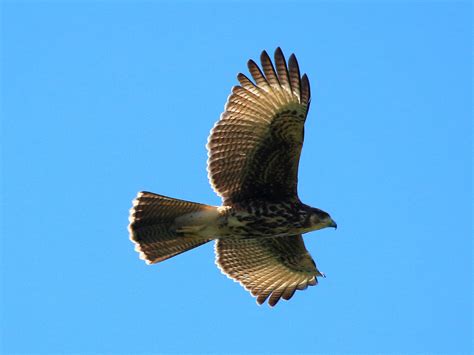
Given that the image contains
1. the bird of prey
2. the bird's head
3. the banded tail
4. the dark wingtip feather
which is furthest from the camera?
the bird's head

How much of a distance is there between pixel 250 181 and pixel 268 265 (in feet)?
5.65

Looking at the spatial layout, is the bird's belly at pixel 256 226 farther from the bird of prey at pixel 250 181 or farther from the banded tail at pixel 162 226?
the banded tail at pixel 162 226

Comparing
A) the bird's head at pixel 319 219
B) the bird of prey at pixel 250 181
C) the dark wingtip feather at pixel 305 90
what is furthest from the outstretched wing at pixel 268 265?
the dark wingtip feather at pixel 305 90

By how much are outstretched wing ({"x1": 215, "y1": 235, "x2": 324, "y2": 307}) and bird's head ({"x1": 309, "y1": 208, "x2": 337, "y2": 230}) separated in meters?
1.12

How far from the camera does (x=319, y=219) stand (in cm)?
1439

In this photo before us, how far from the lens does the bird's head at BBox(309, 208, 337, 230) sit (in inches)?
567

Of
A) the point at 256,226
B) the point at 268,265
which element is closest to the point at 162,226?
the point at 256,226

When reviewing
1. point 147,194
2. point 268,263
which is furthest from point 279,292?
point 147,194

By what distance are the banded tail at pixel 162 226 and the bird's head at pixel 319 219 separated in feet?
4.08

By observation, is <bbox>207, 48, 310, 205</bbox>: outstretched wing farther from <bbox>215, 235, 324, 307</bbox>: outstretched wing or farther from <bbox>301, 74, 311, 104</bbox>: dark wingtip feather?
<bbox>215, 235, 324, 307</bbox>: outstretched wing

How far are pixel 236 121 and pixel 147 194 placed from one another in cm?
147

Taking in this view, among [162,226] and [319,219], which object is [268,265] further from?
[162,226]

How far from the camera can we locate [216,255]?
1575cm

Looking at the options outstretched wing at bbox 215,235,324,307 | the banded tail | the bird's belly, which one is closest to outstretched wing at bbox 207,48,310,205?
the bird's belly
